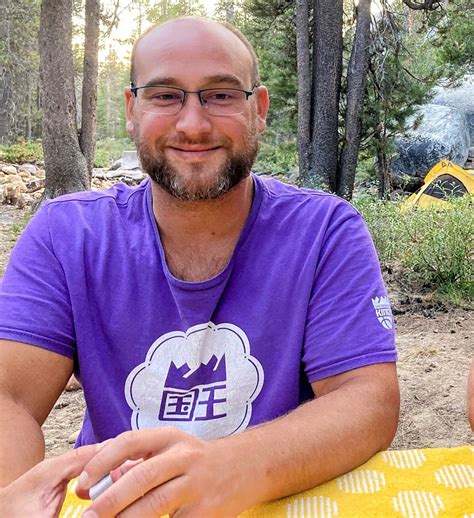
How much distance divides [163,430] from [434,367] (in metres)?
2.93

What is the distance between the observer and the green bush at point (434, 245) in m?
4.73

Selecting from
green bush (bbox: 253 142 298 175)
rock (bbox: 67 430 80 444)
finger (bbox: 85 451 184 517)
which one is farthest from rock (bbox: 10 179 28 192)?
finger (bbox: 85 451 184 517)

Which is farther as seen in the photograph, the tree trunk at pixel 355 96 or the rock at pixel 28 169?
the rock at pixel 28 169

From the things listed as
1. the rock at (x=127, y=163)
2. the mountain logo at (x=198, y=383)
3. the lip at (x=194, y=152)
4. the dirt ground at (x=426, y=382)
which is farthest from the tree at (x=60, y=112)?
the rock at (x=127, y=163)

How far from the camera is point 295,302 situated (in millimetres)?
1532

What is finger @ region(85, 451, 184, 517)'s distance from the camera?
2.99ft

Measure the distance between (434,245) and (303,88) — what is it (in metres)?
4.42

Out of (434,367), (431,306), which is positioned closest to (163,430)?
(434,367)

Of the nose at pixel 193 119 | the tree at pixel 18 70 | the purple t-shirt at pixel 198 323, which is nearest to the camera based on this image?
the purple t-shirt at pixel 198 323

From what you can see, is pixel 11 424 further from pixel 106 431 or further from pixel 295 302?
pixel 295 302

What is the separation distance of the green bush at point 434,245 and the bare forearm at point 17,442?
3808 millimetres

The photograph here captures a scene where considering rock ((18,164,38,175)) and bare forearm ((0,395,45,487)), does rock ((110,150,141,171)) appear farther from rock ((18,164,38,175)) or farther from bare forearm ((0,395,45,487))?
bare forearm ((0,395,45,487))

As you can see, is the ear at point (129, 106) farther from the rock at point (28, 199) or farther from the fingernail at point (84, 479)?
the rock at point (28, 199)

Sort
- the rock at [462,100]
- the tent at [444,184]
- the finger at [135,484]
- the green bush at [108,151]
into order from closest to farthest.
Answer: the finger at [135,484], the tent at [444,184], the rock at [462,100], the green bush at [108,151]
